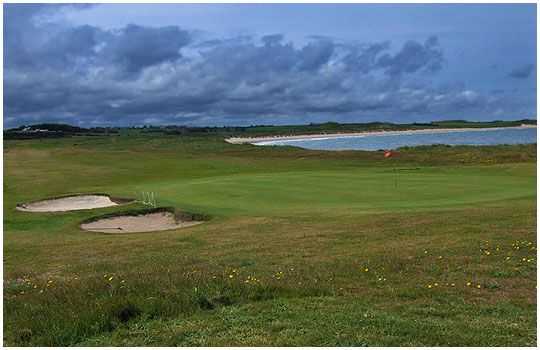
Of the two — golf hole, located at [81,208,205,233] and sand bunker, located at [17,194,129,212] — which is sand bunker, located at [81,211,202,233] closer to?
golf hole, located at [81,208,205,233]

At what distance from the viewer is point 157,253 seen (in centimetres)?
1310

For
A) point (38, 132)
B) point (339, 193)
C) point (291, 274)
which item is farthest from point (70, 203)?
point (38, 132)

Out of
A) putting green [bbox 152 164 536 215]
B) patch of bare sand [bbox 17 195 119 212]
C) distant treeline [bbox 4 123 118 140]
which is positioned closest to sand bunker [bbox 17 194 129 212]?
patch of bare sand [bbox 17 195 119 212]

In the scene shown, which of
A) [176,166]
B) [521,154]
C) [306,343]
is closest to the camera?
[306,343]

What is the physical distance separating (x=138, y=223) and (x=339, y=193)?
8153 mm

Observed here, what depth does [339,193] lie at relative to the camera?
77.4 feet

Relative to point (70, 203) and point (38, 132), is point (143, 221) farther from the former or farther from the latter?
point (38, 132)

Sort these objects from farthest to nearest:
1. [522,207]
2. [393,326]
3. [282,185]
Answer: [282,185]
[522,207]
[393,326]

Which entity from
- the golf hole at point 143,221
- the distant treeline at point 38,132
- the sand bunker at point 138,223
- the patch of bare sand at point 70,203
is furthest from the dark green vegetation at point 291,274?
the distant treeline at point 38,132

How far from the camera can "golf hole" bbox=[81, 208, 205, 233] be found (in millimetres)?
19641

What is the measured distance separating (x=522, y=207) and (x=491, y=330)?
41.3 feet

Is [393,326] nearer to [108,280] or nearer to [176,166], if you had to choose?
[108,280]

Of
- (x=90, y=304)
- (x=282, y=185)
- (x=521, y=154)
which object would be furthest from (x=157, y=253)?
(x=521, y=154)

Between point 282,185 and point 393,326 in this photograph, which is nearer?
point 393,326
